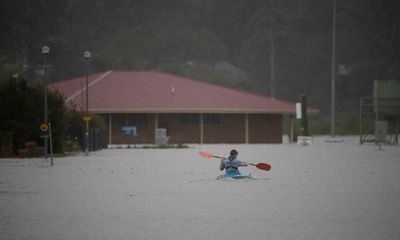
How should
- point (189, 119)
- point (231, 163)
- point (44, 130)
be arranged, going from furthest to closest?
point (189, 119) → point (44, 130) → point (231, 163)

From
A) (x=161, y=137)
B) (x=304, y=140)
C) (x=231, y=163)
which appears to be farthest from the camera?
(x=304, y=140)

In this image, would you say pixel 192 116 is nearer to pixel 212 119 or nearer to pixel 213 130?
pixel 212 119

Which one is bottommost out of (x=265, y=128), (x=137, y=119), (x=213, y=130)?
(x=213, y=130)

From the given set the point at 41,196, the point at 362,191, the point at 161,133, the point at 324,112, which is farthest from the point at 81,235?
the point at 324,112

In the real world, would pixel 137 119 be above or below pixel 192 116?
below

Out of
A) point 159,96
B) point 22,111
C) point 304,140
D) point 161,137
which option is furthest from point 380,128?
point 22,111

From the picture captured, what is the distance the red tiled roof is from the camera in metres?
65.7

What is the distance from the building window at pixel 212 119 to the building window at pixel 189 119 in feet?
2.22

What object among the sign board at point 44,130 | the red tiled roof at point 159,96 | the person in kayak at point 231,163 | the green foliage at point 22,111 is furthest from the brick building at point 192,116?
the person in kayak at point 231,163

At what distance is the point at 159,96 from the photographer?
6875 centimetres

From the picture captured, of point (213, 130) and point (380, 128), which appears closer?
point (380, 128)

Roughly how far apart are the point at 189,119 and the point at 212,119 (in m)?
1.89

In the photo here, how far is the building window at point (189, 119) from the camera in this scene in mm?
68750

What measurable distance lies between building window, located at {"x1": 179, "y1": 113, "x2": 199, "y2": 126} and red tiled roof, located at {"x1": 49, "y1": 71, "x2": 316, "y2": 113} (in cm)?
142
